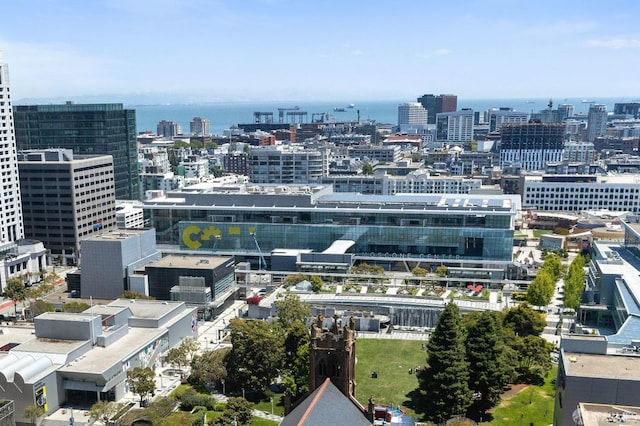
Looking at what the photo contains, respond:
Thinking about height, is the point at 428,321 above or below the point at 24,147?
below

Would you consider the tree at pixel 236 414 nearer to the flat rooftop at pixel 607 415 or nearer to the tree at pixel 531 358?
the flat rooftop at pixel 607 415

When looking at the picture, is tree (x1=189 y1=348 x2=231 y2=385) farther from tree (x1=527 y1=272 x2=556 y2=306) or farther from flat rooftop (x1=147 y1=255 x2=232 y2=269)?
tree (x1=527 y1=272 x2=556 y2=306)

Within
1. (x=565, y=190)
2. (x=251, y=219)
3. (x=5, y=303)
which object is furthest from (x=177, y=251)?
(x=565, y=190)

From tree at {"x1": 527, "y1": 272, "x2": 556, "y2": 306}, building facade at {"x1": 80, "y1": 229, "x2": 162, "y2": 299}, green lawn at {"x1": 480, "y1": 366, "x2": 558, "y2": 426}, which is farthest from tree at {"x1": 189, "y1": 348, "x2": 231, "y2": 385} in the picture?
tree at {"x1": 527, "y1": 272, "x2": 556, "y2": 306}

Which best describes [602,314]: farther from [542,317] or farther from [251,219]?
[251,219]

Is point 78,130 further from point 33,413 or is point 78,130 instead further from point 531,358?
point 531,358

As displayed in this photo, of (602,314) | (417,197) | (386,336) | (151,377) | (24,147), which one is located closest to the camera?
(151,377)

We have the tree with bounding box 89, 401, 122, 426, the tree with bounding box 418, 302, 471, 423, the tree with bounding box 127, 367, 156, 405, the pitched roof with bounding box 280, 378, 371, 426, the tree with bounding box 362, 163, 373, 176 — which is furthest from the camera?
the tree with bounding box 362, 163, 373, 176

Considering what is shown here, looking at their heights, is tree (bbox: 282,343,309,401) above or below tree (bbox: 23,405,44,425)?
above
